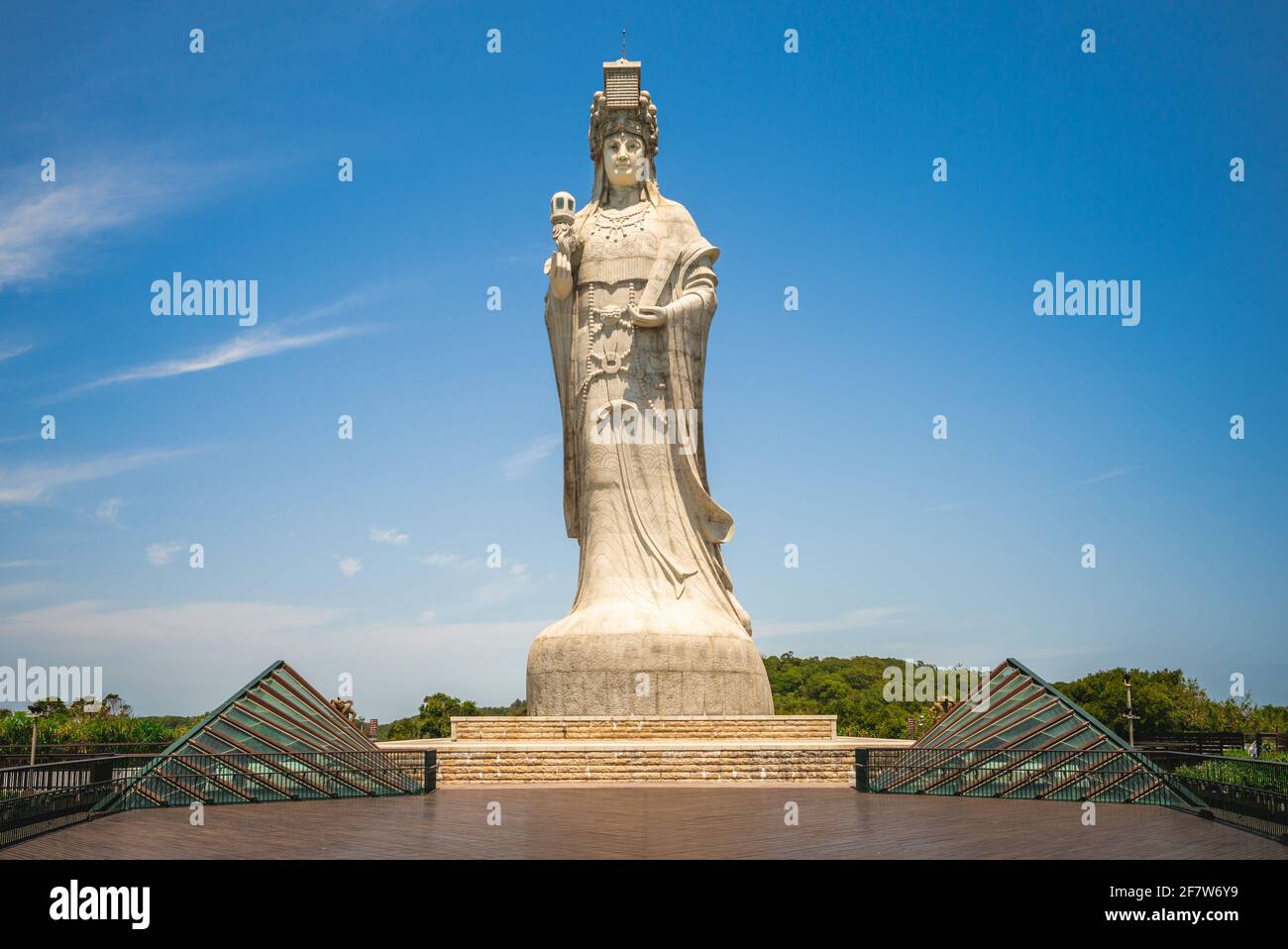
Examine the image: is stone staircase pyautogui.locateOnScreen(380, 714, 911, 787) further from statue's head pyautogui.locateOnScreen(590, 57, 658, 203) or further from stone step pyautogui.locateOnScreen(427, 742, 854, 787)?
statue's head pyautogui.locateOnScreen(590, 57, 658, 203)

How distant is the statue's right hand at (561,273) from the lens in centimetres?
2141

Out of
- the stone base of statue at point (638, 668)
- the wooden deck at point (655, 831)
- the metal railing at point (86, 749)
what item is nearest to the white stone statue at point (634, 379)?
the stone base of statue at point (638, 668)

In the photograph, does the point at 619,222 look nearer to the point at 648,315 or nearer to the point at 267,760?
the point at 648,315

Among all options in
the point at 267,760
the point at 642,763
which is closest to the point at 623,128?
the point at 642,763

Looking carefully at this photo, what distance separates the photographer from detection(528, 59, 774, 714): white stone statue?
21.0 m

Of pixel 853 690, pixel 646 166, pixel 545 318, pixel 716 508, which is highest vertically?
pixel 646 166

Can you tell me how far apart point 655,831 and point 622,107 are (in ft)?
51.6

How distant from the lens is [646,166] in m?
22.3

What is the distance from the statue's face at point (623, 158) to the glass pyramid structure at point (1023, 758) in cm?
1161

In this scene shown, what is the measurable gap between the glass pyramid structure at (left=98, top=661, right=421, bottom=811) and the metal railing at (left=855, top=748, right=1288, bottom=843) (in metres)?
5.89

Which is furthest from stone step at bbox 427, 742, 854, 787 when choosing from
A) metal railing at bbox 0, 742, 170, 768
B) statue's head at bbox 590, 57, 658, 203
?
statue's head at bbox 590, 57, 658, 203

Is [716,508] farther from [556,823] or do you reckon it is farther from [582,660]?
[556,823]
